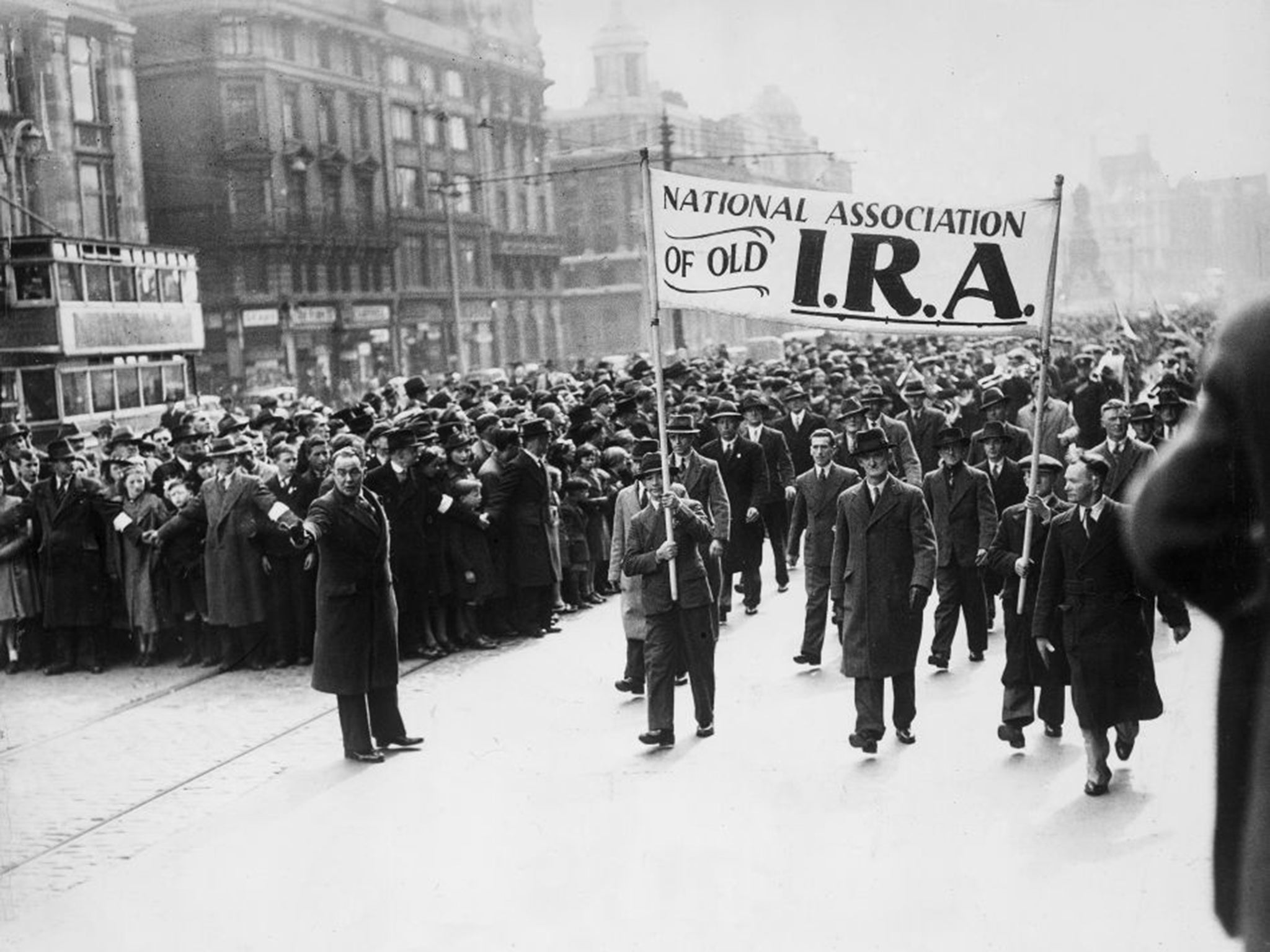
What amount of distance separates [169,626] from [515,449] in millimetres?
3349

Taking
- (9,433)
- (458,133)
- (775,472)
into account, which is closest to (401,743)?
(775,472)

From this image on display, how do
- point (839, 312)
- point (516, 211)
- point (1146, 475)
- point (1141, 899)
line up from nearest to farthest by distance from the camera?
point (1146, 475) < point (1141, 899) < point (839, 312) < point (516, 211)

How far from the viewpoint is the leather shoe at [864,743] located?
8648 mm

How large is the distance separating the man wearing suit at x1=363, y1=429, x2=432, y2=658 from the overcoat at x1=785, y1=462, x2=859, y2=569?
124 inches

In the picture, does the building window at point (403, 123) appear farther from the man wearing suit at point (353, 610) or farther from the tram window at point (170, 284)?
the man wearing suit at point (353, 610)

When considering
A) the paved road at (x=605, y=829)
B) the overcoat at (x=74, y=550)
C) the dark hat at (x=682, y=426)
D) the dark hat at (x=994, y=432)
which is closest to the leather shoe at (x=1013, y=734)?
the paved road at (x=605, y=829)

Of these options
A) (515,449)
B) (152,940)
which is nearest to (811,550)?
(515,449)

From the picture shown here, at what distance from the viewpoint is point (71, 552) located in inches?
498

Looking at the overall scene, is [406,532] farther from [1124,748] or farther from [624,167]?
[624,167]

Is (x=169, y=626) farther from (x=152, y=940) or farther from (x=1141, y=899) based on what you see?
(x=1141, y=899)

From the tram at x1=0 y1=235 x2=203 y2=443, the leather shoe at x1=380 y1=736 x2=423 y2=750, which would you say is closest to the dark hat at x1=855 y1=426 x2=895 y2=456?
the leather shoe at x1=380 y1=736 x2=423 y2=750

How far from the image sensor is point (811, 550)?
11.8 m

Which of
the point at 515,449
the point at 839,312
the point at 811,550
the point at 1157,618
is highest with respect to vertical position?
the point at 839,312

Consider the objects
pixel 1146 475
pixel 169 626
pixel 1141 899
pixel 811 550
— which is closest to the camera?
pixel 1146 475
